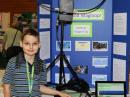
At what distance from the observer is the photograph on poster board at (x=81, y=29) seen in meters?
2.31

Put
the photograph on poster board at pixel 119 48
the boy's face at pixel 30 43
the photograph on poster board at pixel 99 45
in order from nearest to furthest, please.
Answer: the boy's face at pixel 30 43
the photograph on poster board at pixel 119 48
the photograph on poster board at pixel 99 45

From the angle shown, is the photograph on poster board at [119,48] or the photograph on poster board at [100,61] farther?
the photograph on poster board at [100,61]

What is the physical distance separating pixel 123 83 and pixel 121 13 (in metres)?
A: 0.45

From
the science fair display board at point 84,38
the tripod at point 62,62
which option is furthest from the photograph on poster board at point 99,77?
the tripod at point 62,62

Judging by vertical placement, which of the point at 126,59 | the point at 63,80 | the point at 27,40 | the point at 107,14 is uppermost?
the point at 107,14

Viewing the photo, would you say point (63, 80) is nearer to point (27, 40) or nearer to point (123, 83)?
point (123, 83)

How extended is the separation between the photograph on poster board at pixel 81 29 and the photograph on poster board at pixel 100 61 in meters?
0.16

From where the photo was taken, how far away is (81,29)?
2.31m

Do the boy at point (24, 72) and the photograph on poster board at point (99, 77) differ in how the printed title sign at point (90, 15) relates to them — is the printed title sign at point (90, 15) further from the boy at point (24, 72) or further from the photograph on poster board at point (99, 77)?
the boy at point (24, 72)

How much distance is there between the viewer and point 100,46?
7.61 feet

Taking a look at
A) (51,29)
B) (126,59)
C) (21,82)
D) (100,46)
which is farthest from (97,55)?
(21,82)

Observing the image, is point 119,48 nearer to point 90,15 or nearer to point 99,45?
point 99,45

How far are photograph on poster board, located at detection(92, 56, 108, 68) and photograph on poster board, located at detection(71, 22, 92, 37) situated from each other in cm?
16

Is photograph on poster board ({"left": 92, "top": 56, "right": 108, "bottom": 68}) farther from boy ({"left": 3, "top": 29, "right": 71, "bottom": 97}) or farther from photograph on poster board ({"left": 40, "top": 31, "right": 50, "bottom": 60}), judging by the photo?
boy ({"left": 3, "top": 29, "right": 71, "bottom": 97})
